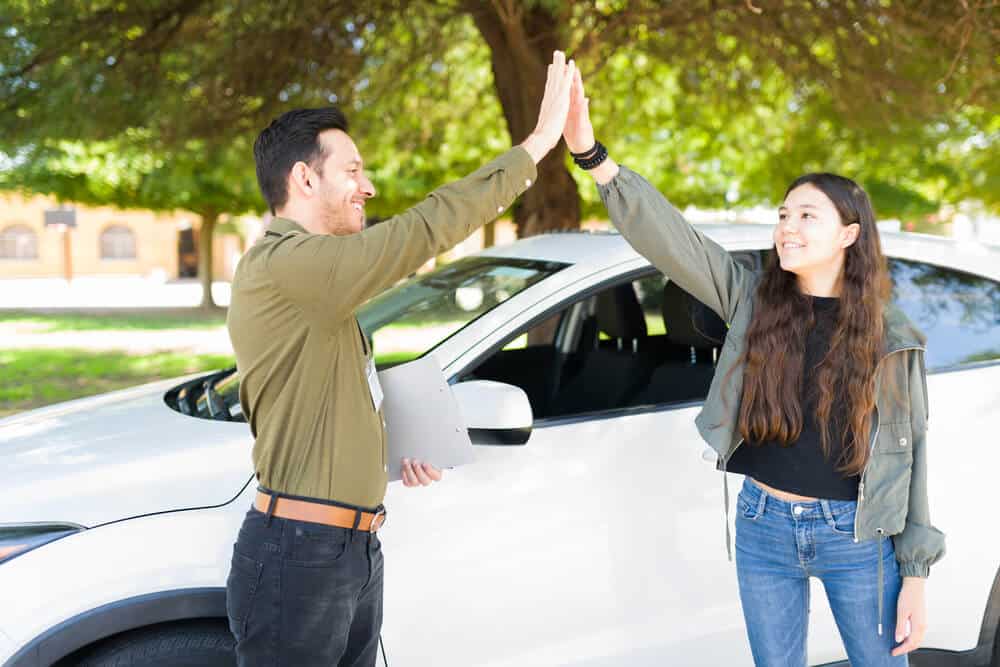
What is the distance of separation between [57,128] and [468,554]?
6103mm

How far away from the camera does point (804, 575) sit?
247 centimetres

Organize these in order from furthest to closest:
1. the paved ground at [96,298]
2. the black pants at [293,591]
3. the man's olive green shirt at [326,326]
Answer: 1. the paved ground at [96,298]
2. the black pants at [293,591]
3. the man's olive green shirt at [326,326]

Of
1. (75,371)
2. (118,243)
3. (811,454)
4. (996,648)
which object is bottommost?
(75,371)

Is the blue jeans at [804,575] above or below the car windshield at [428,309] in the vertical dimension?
below

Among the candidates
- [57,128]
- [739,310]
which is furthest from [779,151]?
[739,310]

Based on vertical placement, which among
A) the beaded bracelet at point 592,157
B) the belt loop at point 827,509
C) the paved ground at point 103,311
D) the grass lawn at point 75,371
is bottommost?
the grass lawn at point 75,371

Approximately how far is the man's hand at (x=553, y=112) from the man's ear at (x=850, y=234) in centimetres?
76

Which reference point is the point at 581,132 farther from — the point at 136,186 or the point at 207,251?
the point at 207,251

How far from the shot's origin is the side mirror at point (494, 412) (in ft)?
8.41

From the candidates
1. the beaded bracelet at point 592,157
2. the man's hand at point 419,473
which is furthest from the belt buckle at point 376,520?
the beaded bracelet at point 592,157

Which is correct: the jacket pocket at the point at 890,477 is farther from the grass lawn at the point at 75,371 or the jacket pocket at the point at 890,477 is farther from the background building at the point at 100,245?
the background building at the point at 100,245

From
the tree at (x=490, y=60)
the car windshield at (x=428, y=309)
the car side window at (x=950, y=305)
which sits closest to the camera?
the car windshield at (x=428, y=309)

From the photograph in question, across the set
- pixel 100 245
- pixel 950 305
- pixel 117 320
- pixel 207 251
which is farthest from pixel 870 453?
pixel 100 245

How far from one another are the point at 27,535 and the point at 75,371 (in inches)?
397
